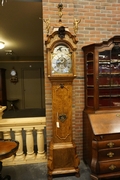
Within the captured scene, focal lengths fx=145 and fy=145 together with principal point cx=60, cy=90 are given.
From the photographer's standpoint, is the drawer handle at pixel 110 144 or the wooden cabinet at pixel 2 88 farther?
the wooden cabinet at pixel 2 88

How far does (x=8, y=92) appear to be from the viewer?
7008 millimetres

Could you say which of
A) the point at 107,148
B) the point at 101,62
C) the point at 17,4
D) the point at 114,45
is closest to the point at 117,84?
the point at 101,62

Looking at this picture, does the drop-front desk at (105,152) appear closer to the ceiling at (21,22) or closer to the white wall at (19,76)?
the ceiling at (21,22)

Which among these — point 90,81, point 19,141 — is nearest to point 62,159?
point 19,141

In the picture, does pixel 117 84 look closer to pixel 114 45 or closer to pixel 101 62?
pixel 101 62

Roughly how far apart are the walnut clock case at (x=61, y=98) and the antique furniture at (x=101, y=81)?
331mm

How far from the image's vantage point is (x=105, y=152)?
186cm

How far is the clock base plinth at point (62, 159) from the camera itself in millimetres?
2014

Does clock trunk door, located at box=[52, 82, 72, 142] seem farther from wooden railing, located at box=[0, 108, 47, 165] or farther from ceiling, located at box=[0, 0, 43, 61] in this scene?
ceiling, located at box=[0, 0, 43, 61]

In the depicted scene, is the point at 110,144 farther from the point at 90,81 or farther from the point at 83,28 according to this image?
the point at 83,28

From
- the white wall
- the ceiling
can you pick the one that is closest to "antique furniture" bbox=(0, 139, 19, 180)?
the ceiling

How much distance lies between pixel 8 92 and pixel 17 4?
5.21 meters

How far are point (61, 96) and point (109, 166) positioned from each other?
3.59 feet

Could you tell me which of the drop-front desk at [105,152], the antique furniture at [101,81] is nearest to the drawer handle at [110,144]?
the drop-front desk at [105,152]
